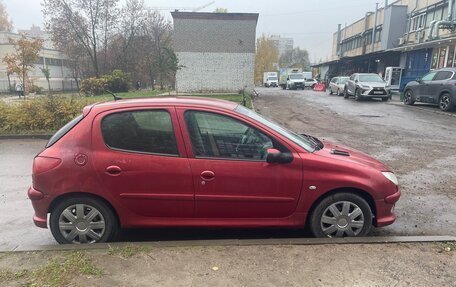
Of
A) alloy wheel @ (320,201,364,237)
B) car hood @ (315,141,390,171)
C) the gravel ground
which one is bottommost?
the gravel ground

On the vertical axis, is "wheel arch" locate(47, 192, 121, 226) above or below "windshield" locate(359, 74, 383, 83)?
below

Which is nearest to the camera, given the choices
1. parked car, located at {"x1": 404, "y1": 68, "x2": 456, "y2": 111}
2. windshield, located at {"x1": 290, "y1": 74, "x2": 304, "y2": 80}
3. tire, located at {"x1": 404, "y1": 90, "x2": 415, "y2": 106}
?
parked car, located at {"x1": 404, "y1": 68, "x2": 456, "y2": 111}

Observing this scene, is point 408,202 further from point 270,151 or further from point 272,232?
point 270,151

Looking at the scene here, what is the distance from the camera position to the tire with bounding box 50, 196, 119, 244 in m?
3.81

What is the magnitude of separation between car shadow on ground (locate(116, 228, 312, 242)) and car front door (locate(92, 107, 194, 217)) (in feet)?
1.56

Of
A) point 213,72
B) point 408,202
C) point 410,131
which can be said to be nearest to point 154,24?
point 213,72

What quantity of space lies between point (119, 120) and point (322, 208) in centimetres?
241

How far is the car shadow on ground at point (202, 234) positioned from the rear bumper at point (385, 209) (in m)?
0.80

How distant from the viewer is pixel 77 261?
3340 millimetres

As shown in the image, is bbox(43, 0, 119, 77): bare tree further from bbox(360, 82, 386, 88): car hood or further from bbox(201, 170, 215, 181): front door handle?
bbox(201, 170, 215, 181): front door handle

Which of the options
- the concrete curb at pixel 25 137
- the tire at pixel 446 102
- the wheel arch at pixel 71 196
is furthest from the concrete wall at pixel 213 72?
the wheel arch at pixel 71 196

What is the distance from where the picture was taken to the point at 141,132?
3871 millimetres

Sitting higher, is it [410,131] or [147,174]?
[147,174]

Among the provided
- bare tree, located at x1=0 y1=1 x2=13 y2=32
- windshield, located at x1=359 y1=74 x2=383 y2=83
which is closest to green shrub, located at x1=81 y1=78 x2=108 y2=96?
windshield, located at x1=359 y1=74 x2=383 y2=83
